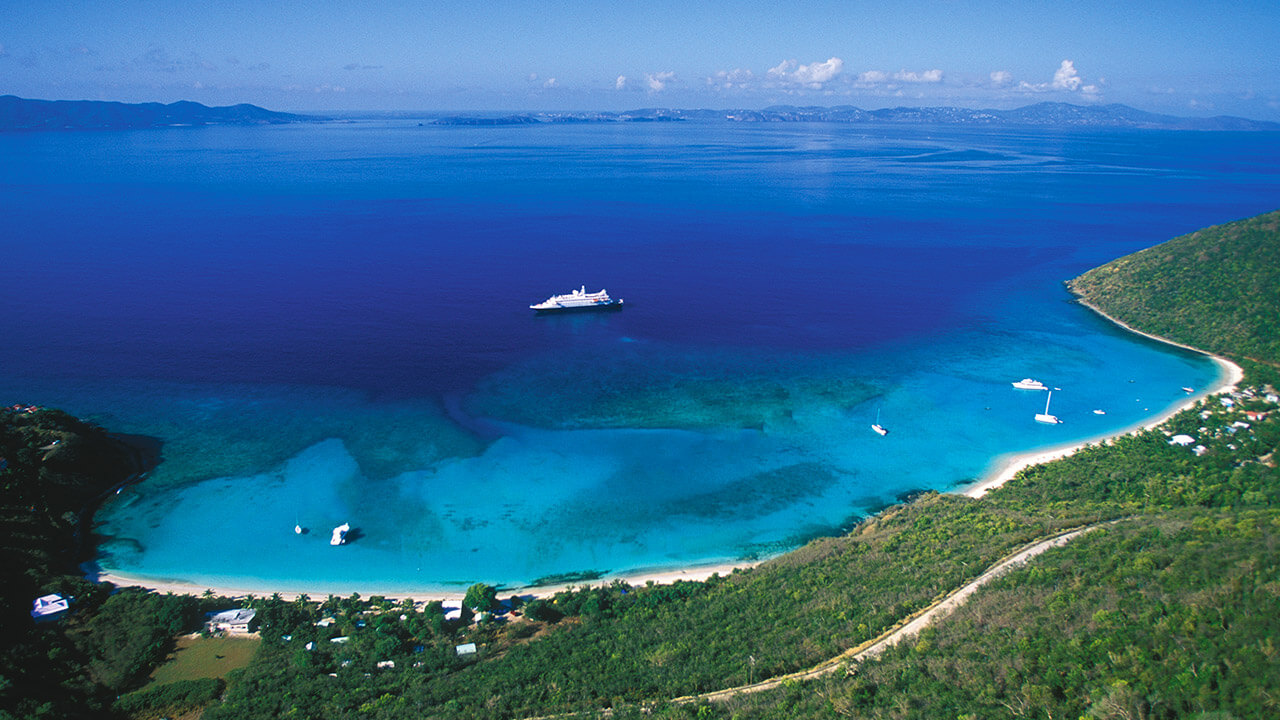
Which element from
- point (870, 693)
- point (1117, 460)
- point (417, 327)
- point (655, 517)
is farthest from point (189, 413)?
point (1117, 460)

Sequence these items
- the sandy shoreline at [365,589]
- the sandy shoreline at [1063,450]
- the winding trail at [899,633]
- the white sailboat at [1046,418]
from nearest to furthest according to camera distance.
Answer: the winding trail at [899,633] → the sandy shoreline at [365,589] → the sandy shoreline at [1063,450] → the white sailboat at [1046,418]

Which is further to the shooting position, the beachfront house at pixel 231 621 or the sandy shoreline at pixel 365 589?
the sandy shoreline at pixel 365 589

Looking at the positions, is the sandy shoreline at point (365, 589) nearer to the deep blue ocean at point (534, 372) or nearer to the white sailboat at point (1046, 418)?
the deep blue ocean at point (534, 372)

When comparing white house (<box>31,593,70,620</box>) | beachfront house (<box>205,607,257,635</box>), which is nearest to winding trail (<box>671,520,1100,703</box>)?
beachfront house (<box>205,607,257,635</box>)

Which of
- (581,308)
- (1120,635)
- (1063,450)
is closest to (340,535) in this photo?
(1120,635)

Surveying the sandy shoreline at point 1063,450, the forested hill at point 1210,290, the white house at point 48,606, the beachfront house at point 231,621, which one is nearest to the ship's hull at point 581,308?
the sandy shoreline at point 1063,450

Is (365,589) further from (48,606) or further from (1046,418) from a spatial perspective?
(1046,418)
